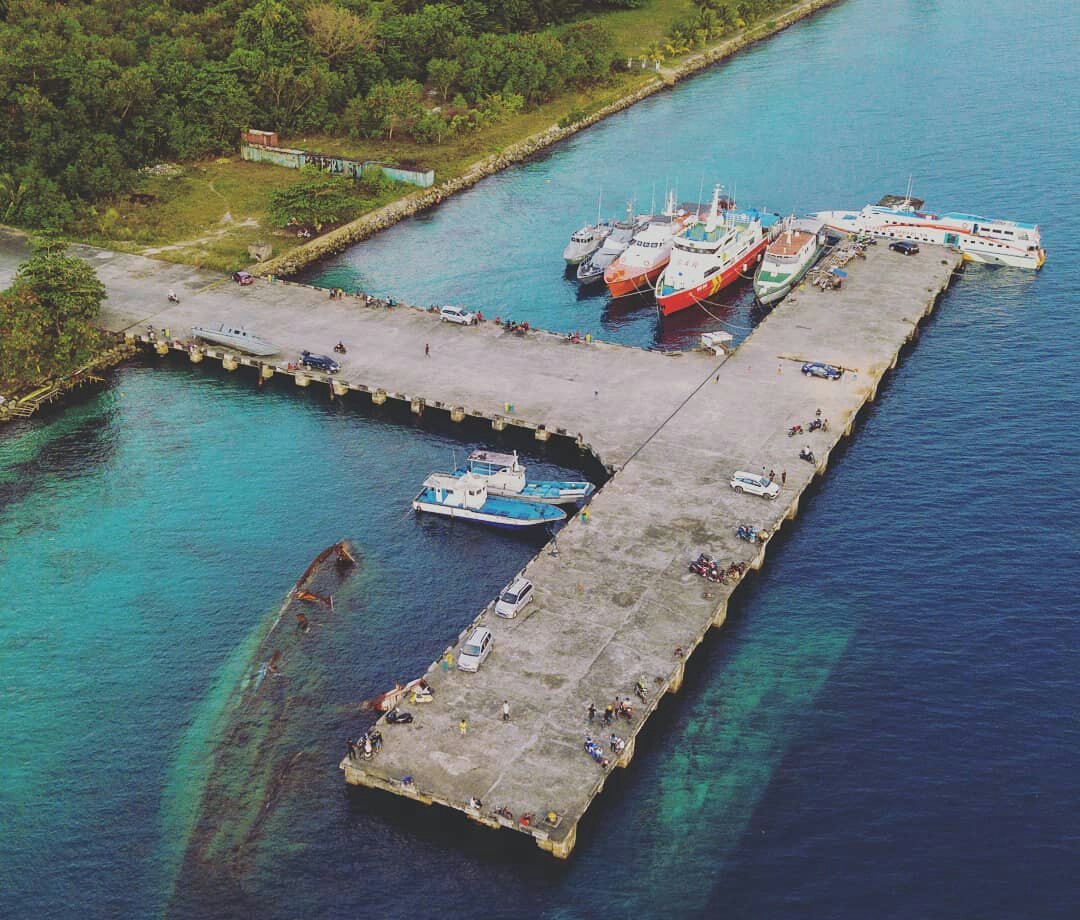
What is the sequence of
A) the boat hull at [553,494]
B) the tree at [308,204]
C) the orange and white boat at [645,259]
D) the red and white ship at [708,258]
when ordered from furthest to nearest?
the tree at [308,204], the orange and white boat at [645,259], the red and white ship at [708,258], the boat hull at [553,494]

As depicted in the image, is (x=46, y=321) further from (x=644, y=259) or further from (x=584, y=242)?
(x=644, y=259)

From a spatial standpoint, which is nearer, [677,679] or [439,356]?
[677,679]

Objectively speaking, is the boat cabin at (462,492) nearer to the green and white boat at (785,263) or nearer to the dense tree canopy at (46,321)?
the dense tree canopy at (46,321)

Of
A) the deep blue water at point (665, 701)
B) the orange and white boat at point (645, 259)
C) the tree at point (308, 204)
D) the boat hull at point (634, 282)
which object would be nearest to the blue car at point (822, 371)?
the deep blue water at point (665, 701)

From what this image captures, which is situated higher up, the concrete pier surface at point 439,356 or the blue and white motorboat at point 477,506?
the concrete pier surface at point 439,356

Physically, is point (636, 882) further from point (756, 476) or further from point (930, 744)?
point (756, 476)

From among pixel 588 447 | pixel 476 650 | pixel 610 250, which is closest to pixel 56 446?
pixel 588 447

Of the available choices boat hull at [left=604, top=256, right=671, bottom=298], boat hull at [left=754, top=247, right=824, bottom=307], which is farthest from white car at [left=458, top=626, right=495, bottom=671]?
boat hull at [left=754, top=247, right=824, bottom=307]
